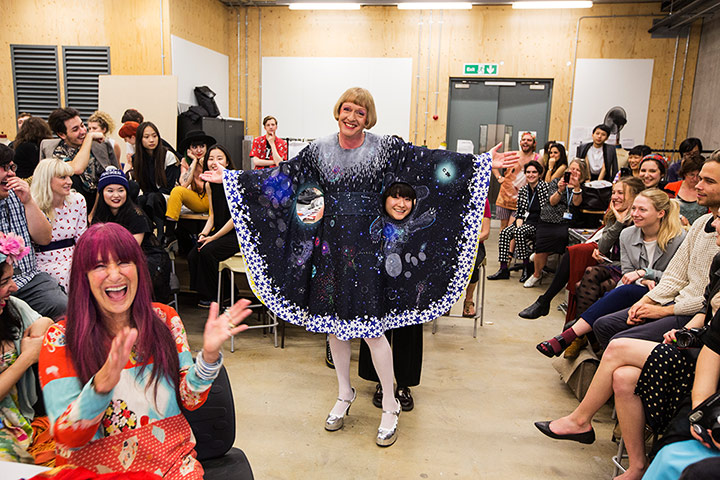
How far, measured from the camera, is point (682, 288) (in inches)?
96.5

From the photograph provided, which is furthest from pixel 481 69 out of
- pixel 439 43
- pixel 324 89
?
pixel 324 89

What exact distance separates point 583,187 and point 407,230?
307 cm

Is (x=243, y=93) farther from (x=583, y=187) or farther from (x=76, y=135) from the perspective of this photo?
(x=583, y=187)

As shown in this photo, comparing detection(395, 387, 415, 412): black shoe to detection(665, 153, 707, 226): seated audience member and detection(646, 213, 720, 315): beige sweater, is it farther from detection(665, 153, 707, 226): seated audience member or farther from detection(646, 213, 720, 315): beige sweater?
detection(665, 153, 707, 226): seated audience member

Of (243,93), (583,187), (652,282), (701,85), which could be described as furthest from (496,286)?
(243,93)

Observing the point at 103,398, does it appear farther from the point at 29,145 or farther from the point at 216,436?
the point at 29,145

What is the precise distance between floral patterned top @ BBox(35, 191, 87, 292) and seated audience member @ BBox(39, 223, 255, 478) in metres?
1.50

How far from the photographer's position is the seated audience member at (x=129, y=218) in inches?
125

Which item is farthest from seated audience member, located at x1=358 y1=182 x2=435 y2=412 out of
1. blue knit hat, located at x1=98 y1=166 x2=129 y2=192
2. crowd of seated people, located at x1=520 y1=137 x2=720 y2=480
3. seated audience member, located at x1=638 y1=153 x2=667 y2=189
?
seated audience member, located at x1=638 y1=153 x2=667 y2=189

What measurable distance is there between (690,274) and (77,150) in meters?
3.89

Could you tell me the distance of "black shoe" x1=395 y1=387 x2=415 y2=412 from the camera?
2758mm

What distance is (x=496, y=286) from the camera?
524cm

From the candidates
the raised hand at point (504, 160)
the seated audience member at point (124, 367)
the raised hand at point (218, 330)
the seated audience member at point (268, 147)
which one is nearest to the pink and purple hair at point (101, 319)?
the seated audience member at point (124, 367)

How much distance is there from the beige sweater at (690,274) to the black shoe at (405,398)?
4.15 ft
